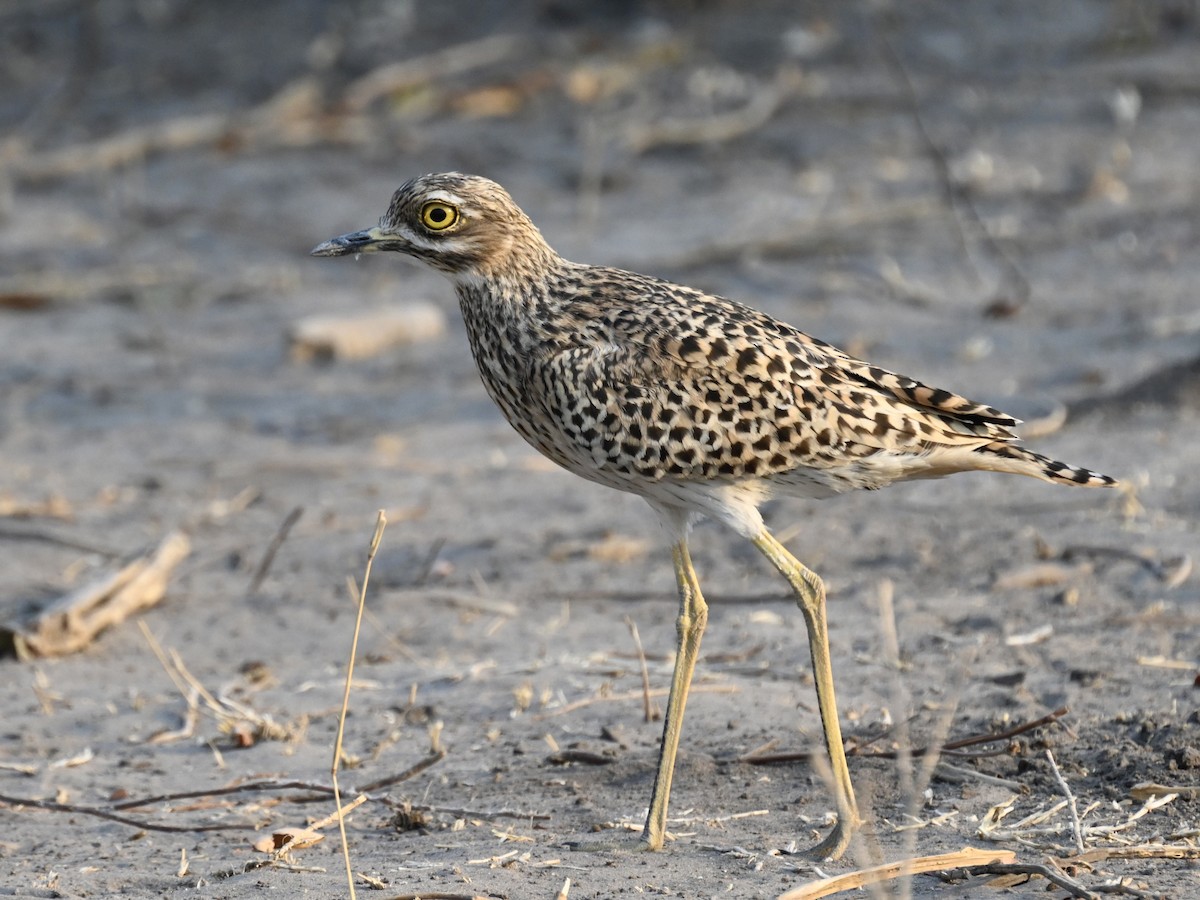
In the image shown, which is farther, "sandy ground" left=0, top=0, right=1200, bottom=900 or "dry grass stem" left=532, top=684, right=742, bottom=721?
"dry grass stem" left=532, top=684, right=742, bottom=721

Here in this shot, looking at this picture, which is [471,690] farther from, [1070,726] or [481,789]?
[1070,726]

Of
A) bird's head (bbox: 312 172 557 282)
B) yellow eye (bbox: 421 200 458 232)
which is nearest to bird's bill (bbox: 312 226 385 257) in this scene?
bird's head (bbox: 312 172 557 282)

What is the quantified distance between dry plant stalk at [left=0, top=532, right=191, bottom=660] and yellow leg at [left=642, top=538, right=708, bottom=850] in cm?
285

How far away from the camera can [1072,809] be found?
4410mm

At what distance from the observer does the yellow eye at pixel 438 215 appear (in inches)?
198

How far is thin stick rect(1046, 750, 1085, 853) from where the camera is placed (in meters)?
4.36

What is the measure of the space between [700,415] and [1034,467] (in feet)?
3.07

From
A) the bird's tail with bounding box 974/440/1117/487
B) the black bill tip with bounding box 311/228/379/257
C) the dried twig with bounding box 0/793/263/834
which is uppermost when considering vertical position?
the black bill tip with bounding box 311/228/379/257

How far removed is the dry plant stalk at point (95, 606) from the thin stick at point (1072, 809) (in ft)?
12.4

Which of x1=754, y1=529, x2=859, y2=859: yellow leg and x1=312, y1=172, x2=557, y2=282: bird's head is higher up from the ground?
x1=312, y1=172, x2=557, y2=282: bird's head

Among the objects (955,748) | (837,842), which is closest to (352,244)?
(837,842)

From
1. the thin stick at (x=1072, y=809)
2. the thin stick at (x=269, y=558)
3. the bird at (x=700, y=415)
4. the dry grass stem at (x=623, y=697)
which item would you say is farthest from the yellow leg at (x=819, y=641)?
the thin stick at (x=269, y=558)

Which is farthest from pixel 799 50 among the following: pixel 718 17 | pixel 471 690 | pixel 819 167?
pixel 471 690

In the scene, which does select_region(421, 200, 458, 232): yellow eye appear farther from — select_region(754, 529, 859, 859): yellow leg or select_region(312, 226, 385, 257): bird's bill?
select_region(754, 529, 859, 859): yellow leg
